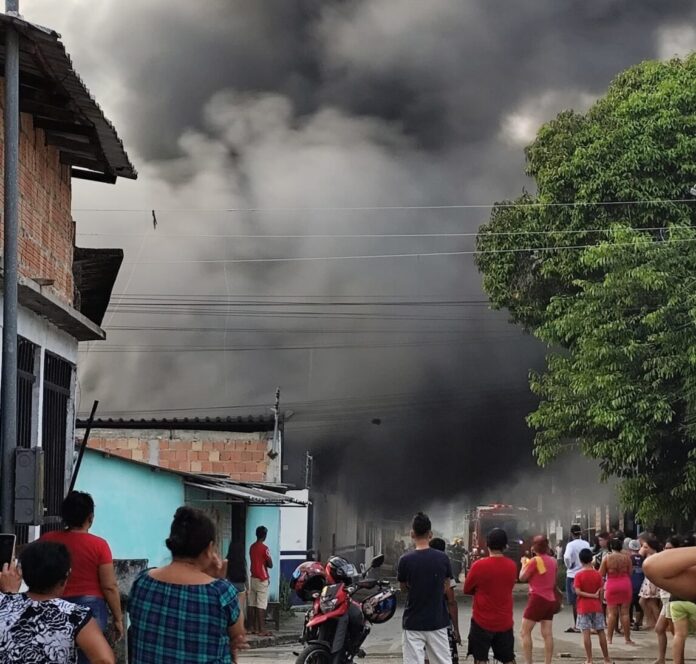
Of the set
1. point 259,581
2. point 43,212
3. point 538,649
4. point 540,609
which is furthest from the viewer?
point 259,581

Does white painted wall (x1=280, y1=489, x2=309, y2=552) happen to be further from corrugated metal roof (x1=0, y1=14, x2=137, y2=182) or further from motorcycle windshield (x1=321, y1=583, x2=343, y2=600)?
motorcycle windshield (x1=321, y1=583, x2=343, y2=600)

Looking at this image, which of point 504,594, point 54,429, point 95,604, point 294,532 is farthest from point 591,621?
point 294,532

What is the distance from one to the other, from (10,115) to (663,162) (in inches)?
748

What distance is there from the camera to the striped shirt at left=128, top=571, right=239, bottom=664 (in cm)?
522

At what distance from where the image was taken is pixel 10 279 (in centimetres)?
900

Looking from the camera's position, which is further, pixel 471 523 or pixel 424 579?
pixel 471 523

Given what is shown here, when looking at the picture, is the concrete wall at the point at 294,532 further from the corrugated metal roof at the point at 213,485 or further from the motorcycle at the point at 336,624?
the motorcycle at the point at 336,624

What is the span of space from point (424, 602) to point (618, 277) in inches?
534

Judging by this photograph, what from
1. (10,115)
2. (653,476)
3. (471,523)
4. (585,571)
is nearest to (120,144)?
(10,115)

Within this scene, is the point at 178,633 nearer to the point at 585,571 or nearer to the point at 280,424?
the point at 585,571

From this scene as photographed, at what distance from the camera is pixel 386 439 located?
44.6 metres

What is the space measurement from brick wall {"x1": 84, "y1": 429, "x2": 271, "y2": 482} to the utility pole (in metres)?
19.1

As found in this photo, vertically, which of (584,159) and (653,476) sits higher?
(584,159)

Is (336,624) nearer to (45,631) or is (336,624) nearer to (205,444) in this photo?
(45,631)
